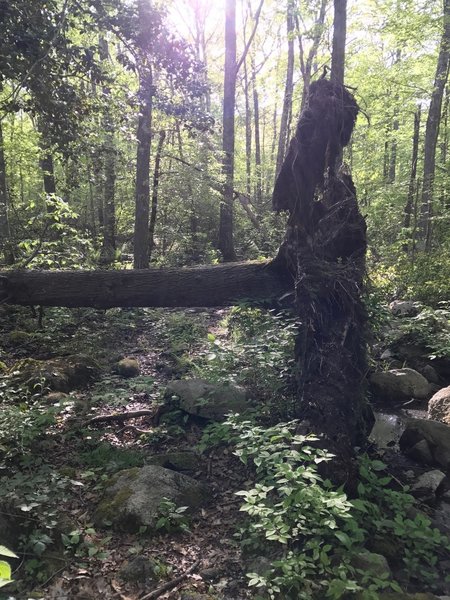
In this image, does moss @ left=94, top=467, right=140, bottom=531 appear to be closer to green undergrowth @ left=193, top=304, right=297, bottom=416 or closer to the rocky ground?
the rocky ground

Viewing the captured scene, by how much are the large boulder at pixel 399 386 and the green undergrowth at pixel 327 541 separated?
8.75 ft

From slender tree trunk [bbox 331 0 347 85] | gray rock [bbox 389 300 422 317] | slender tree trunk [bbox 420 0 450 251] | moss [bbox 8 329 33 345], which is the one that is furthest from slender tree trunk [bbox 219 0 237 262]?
moss [bbox 8 329 33 345]

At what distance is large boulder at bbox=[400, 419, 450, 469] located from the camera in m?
4.78

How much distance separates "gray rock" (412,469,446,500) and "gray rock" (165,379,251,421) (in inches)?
77.1

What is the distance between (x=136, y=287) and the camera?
708 cm

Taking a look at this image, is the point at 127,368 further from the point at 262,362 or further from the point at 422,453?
the point at 422,453

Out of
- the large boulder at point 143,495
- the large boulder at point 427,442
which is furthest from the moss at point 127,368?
the large boulder at point 427,442

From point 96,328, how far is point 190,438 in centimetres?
491

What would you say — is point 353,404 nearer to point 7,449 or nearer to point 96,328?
point 7,449

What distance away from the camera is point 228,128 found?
47.9 ft

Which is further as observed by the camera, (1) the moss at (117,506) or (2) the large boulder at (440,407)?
(2) the large boulder at (440,407)

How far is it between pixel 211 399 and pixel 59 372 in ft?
8.21

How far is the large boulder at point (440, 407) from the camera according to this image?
18.0 ft

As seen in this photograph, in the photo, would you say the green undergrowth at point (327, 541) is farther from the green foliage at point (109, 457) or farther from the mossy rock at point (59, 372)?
the mossy rock at point (59, 372)
